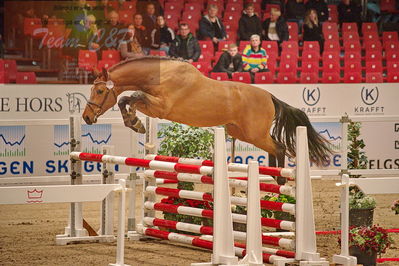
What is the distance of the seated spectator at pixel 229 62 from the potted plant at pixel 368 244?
654 cm

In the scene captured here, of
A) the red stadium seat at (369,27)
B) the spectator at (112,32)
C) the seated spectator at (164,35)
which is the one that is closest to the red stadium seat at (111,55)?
the spectator at (112,32)

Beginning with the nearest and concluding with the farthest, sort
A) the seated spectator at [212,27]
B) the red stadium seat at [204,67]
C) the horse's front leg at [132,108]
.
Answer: the horse's front leg at [132,108], the red stadium seat at [204,67], the seated spectator at [212,27]

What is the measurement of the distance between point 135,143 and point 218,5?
6.87m

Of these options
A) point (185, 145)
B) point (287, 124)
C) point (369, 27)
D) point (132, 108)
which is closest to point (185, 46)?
point (369, 27)

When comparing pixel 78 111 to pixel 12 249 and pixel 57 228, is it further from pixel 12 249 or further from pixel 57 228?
pixel 12 249

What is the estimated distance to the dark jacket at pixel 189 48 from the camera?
12375mm

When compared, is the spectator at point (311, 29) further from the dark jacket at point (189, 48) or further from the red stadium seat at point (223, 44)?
the dark jacket at point (189, 48)

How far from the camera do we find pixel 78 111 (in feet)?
35.4

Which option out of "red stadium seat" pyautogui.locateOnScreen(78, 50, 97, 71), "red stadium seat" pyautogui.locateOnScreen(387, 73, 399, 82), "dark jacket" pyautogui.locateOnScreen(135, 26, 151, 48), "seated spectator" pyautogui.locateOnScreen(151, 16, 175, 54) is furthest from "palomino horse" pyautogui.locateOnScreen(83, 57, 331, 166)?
"red stadium seat" pyautogui.locateOnScreen(387, 73, 399, 82)

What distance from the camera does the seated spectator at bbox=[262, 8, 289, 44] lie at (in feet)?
45.1

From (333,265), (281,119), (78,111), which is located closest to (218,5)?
(78,111)

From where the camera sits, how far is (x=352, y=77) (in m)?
13.6

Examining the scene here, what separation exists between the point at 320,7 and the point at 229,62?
2.77 meters

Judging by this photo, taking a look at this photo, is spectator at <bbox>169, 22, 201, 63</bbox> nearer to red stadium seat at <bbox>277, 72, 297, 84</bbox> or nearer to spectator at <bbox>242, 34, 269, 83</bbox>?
spectator at <bbox>242, 34, 269, 83</bbox>
